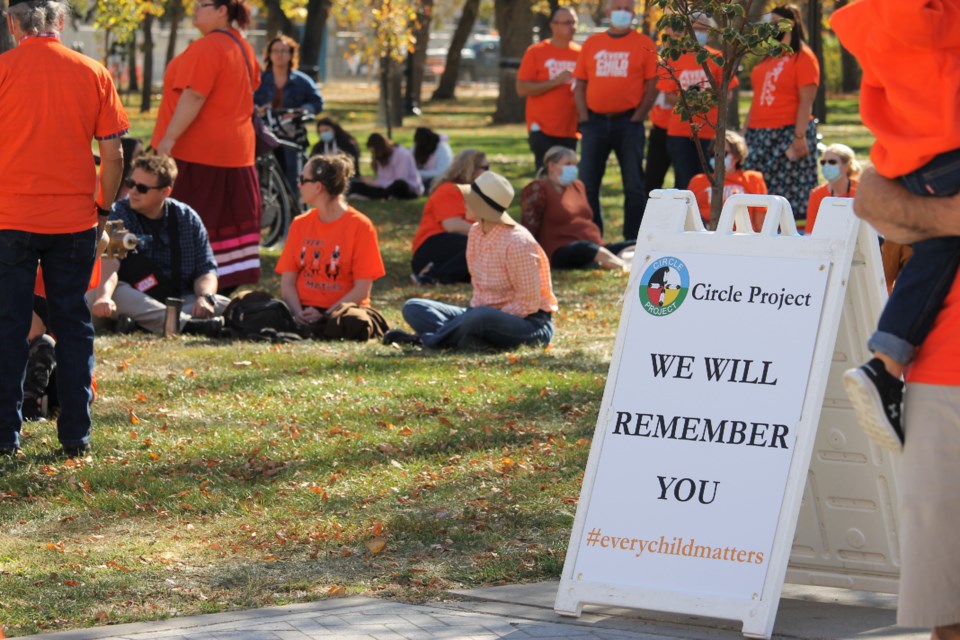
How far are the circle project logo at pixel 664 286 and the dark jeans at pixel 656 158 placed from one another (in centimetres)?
956

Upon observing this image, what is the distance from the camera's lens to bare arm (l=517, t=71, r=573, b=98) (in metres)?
14.4

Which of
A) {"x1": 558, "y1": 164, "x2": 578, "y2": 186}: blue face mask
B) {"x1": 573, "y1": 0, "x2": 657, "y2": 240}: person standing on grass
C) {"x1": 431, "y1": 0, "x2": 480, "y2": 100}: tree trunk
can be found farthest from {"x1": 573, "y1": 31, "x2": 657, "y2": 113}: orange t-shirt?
{"x1": 431, "y1": 0, "x2": 480, "y2": 100}: tree trunk

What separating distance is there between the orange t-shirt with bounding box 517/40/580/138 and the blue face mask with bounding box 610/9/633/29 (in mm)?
955

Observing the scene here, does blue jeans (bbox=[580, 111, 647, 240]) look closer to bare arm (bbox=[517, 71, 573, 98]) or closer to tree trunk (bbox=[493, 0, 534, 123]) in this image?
bare arm (bbox=[517, 71, 573, 98])

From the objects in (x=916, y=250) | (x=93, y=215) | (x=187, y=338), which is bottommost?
(x=187, y=338)

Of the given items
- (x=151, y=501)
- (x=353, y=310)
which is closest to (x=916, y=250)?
(x=151, y=501)

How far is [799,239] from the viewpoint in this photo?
462 centimetres

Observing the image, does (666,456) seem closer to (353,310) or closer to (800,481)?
(800,481)

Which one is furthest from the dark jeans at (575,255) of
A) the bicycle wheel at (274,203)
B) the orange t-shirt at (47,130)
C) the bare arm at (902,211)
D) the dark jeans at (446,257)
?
the bare arm at (902,211)

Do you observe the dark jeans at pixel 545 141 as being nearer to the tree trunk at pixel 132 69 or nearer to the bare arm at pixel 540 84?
the bare arm at pixel 540 84

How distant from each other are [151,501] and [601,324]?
5143 mm

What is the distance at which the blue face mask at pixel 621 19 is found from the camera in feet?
44.3

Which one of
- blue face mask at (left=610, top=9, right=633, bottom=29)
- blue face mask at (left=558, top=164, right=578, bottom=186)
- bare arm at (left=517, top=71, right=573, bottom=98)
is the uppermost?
blue face mask at (left=610, top=9, right=633, bottom=29)

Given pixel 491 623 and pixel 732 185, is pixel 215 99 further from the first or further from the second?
pixel 491 623
